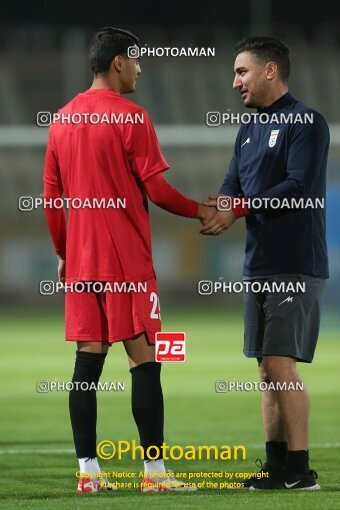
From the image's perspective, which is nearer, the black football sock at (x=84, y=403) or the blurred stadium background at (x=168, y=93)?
the black football sock at (x=84, y=403)

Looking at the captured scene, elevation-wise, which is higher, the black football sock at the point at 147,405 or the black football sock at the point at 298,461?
the black football sock at the point at 147,405

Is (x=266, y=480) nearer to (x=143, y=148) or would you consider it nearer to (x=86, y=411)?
(x=86, y=411)

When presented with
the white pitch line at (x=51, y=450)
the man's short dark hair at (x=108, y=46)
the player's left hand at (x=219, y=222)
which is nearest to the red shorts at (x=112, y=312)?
the player's left hand at (x=219, y=222)

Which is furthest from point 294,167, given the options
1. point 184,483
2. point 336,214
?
point 336,214

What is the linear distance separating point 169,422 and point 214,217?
9.74ft

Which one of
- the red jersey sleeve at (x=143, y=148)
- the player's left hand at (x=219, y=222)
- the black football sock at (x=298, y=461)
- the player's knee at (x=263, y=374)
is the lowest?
the black football sock at (x=298, y=461)

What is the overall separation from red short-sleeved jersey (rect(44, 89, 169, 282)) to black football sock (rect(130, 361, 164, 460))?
394 millimetres

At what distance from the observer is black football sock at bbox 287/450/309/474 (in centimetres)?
516

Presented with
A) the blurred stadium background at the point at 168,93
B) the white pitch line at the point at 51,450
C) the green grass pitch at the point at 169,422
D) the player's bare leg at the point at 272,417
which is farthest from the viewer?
the blurred stadium background at the point at 168,93

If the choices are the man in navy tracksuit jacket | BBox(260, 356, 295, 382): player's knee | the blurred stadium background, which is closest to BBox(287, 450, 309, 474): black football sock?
the man in navy tracksuit jacket

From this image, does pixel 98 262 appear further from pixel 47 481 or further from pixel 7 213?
pixel 7 213

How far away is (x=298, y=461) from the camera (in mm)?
5160

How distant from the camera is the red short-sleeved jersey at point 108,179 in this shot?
5.06 meters

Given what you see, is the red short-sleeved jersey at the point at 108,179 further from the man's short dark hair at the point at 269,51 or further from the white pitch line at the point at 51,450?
the white pitch line at the point at 51,450
